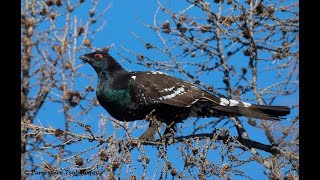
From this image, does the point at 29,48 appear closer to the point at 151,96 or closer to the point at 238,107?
the point at 151,96

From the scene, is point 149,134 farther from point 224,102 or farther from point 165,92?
point 224,102

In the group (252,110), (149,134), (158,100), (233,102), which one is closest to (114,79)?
(158,100)

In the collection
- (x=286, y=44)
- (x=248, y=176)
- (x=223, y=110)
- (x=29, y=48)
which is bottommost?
(x=248, y=176)

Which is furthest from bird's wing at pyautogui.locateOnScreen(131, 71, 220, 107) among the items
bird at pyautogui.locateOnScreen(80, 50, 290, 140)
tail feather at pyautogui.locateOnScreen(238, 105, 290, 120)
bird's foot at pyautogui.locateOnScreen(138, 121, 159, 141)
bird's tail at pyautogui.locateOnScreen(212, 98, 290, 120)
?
tail feather at pyautogui.locateOnScreen(238, 105, 290, 120)

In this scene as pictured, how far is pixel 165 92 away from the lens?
635cm

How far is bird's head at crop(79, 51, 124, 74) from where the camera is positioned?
6695 millimetres

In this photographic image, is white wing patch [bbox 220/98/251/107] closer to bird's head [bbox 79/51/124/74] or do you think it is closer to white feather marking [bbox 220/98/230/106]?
white feather marking [bbox 220/98/230/106]

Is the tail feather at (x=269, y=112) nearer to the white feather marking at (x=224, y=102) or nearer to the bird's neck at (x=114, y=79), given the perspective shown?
the white feather marking at (x=224, y=102)

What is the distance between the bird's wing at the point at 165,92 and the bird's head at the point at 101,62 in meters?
0.34

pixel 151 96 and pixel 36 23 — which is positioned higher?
pixel 36 23
